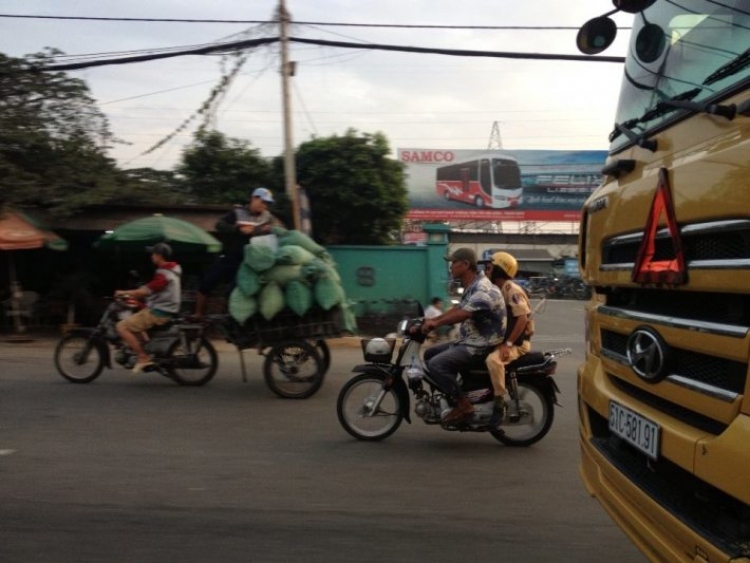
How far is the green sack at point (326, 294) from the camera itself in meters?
7.25

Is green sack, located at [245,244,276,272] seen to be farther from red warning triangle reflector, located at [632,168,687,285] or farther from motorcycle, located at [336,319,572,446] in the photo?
red warning triangle reflector, located at [632,168,687,285]

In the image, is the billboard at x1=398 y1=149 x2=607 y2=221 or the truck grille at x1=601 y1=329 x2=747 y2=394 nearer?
the truck grille at x1=601 y1=329 x2=747 y2=394

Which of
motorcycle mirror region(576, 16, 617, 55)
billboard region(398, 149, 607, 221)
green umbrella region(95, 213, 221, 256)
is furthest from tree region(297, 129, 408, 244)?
billboard region(398, 149, 607, 221)

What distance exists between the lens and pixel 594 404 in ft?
9.96

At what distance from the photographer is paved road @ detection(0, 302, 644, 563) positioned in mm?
3492

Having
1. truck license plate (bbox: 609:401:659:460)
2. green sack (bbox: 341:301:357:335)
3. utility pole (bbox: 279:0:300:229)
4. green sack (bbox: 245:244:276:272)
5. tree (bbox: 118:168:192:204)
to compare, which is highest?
utility pole (bbox: 279:0:300:229)

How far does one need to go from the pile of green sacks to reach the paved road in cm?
102

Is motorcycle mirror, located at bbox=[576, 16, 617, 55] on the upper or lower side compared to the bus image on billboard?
lower

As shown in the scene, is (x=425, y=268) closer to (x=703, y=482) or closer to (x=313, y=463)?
(x=313, y=463)

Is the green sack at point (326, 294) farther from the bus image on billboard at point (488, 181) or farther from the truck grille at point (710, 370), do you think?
the bus image on billboard at point (488, 181)

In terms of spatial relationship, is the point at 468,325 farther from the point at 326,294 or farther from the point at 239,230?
the point at 239,230

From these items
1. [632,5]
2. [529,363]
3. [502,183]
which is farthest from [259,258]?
[502,183]

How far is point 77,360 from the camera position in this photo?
7789 mm

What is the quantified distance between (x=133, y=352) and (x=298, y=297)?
6.72 feet
